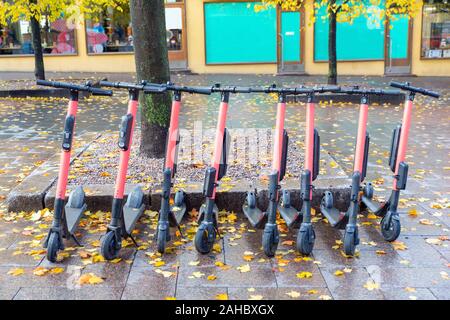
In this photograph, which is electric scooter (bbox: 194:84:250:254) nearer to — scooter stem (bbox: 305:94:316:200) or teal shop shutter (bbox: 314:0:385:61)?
scooter stem (bbox: 305:94:316:200)

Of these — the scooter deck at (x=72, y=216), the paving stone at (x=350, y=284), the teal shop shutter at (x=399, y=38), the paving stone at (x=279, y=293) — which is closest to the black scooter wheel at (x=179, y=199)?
the scooter deck at (x=72, y=216)

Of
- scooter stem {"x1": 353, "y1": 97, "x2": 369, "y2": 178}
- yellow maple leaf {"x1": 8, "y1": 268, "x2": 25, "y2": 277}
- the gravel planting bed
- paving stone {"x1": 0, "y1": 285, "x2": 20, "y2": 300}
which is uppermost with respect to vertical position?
scooter stem {"x1": 353, "y1": 97, "x2": 369, "y2": 178}

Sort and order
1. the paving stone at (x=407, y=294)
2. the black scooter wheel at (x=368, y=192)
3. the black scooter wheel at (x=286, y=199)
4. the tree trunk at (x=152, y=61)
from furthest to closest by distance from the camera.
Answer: the tree trunk at (x=152, y=61) < the black scooter wheel at (x=368, y=192) < the black scooter wheel at (x=286, y=199) < the paving stone at (x=407, y=294)

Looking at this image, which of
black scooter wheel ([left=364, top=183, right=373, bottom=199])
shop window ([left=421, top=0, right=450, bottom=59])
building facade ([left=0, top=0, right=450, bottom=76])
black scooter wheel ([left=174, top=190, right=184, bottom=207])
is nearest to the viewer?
black scooter wheel ([left=174, top=190, right=184, bottom=207])

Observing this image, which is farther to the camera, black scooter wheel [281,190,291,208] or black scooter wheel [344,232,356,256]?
black scooter wheel [281,190,291,208]

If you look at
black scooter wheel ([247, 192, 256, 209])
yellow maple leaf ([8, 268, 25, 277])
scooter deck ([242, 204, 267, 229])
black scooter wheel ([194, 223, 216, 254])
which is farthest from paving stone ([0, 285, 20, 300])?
black scooter wheel ([247, 192, 256, 209])

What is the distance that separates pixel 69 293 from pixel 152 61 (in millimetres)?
3017

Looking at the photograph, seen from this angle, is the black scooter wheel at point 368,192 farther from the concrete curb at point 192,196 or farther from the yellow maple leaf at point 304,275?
the yellow maple leaf at point 304,275

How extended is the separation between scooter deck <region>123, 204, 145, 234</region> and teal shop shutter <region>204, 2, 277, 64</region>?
616 inches

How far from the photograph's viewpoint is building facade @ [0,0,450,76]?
1923cm

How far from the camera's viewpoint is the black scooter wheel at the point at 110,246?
13.4 feet

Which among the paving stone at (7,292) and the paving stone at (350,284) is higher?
the paving stone at (7,292)

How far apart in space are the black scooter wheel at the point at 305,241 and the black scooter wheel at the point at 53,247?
1.80 m

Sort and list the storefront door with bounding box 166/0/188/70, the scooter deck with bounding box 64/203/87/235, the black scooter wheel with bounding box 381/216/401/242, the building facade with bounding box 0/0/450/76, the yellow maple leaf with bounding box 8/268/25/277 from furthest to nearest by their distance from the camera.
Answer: the storefront door with bounding box 166/0/188/70, the building facade with bounding box 0/0/450/76, the black scooter wheel with bounding box 381/216/401/242, the scooter deck with bounding box 64/203/87/235, the yellow maple leaf with bounding box 8/268/25/277
